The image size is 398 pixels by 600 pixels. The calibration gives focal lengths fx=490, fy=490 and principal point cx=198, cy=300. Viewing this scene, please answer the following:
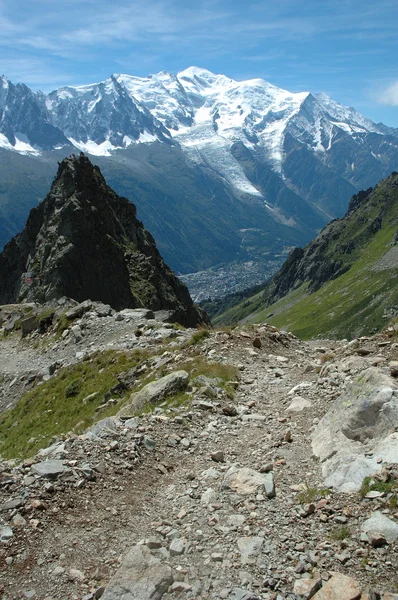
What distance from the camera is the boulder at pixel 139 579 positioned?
892 cm

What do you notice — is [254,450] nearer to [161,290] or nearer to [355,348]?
[355,348]

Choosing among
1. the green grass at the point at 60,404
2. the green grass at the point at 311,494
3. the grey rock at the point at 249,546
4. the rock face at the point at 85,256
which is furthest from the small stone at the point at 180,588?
the rock face at the point at 85,256

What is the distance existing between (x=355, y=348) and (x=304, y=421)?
6.38 meters

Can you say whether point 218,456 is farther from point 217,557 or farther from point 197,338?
point 197,338

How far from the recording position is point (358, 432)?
12.8 m

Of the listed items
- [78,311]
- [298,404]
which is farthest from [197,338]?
[78,311]

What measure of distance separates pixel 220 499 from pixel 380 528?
3.77 meters

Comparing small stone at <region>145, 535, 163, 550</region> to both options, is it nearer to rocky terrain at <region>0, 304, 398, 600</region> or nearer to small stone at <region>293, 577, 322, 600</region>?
rocky terrain at <region>0, 304, 398, 600</region>

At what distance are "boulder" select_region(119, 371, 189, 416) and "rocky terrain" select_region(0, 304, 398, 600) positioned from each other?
0.06 meters

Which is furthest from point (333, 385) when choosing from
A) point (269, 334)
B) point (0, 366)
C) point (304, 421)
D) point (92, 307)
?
point (0, 366)

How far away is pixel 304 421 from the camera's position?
15.9 m

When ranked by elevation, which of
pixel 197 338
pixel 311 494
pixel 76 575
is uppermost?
pixel 197 338

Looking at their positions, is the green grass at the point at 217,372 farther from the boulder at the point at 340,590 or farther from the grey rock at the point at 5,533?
the boulder at the point at 340,590

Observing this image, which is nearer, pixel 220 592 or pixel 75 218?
pixel 220 592
